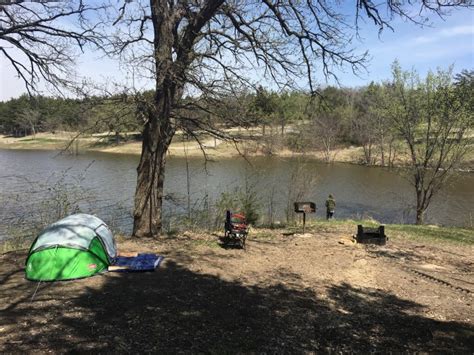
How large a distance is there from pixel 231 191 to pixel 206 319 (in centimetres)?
1362

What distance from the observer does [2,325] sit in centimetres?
470

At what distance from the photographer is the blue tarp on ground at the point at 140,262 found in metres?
7.02

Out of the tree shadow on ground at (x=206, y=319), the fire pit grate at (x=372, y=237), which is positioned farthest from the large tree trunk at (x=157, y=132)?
the fire pit grate at (x=372, y=237)

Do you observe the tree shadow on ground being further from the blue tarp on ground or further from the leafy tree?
the leafy tree

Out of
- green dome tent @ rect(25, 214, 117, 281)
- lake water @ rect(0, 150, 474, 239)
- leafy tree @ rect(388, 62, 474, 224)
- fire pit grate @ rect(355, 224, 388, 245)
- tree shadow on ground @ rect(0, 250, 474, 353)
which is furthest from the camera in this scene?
leafy tree @ rect(388, 62, 474, 224)

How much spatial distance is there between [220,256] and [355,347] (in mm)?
4003

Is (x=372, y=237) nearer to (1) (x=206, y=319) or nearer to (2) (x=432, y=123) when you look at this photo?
(1) (x=206, y=319)

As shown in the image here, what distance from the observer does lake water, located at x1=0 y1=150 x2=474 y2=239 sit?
48.6 ft

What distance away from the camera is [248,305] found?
5758 millimetres

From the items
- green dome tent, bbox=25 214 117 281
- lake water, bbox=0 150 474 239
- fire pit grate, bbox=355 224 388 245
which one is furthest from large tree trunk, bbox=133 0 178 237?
fire pit grate, bbox=355 224 388 245

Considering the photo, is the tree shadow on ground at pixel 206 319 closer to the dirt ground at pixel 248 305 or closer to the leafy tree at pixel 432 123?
the dirt ground at pixel 248 305

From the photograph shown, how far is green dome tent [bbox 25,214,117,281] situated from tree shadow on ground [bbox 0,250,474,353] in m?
0.21

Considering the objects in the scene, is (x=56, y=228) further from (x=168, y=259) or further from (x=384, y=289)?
(x=384, y=289)

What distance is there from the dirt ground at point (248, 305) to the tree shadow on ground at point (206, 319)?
0.04ft
